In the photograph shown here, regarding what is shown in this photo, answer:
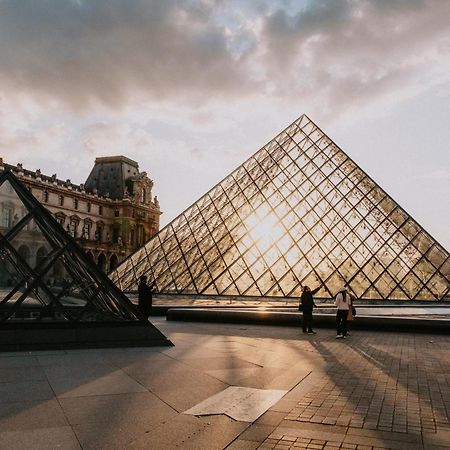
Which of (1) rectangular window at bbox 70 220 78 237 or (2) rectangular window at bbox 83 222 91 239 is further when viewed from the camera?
(2) rectangular window at bbox 83 222 91 239

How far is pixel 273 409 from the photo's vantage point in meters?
4.32

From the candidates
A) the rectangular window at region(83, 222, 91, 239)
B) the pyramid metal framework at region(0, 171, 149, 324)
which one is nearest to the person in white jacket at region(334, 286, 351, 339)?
the pyramid metal framework at region(0, 171, 149, 324)

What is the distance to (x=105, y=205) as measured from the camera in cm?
7744

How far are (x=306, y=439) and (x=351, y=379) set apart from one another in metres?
2.46

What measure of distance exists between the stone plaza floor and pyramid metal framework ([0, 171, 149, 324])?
0.83 m

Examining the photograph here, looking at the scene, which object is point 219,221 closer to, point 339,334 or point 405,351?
point 339,334

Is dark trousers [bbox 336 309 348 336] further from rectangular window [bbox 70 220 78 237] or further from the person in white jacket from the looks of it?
rectangular window [bbox 70 220 78 237]

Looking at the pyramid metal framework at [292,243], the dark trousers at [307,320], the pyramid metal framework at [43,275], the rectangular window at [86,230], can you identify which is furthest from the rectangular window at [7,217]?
the rectangular window at [86,230]

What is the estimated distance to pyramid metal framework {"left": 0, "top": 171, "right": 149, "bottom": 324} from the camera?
7809 millimetres

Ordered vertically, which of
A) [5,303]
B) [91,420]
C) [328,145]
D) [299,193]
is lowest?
[91,420]

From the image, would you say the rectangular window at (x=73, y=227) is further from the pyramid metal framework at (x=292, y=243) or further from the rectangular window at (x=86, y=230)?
the pyramid metal framework at (x=292, y=243)

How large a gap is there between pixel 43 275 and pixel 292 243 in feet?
50.4

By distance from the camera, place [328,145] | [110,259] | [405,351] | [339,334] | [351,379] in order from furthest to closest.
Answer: [110,259] → [328,145] → [339,334] → [405,351] → [351,379]

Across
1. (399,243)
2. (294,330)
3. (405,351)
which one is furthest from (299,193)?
(405,351)
